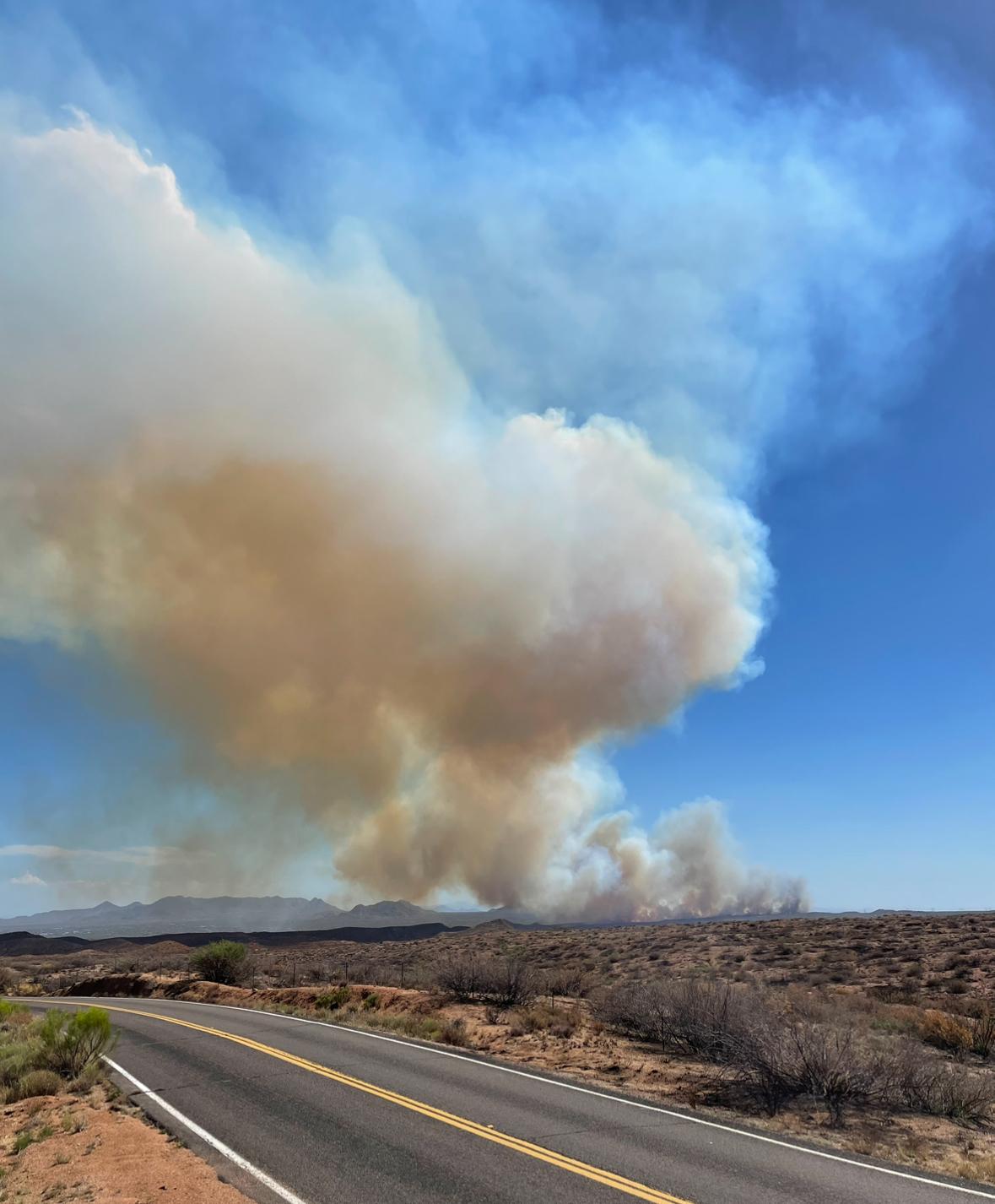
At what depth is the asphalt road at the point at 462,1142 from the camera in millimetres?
7957

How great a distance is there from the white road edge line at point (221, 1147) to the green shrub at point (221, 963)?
2826 centimetres

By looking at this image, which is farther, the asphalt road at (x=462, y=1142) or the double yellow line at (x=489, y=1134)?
the asphalt road at (x=462, y=1142)

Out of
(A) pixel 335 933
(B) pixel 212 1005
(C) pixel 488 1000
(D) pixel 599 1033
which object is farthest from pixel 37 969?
(A) pixel 335 933

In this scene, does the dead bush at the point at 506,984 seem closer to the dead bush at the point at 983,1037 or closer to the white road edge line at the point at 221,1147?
the dead bush at the point at 983,1037

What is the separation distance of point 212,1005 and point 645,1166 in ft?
85.6

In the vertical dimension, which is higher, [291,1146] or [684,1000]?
[684,1000]

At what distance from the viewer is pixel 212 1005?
28984 millimetres

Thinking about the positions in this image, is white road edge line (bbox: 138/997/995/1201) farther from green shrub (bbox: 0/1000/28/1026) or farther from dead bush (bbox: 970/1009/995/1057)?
green shrub (bbox: 0/1000/28/1026)

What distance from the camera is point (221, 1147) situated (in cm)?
949

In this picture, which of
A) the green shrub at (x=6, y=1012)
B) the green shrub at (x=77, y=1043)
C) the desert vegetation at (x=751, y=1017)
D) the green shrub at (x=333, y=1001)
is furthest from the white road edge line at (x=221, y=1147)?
the green shrub at (x=333, y=1001)

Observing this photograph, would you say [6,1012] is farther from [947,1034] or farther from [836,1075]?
[947,1034]

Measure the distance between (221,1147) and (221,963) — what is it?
3459 centimetres

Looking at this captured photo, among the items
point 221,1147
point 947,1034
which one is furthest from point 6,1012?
point 947,1034

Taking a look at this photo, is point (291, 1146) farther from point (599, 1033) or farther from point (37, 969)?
point (37, 969)
